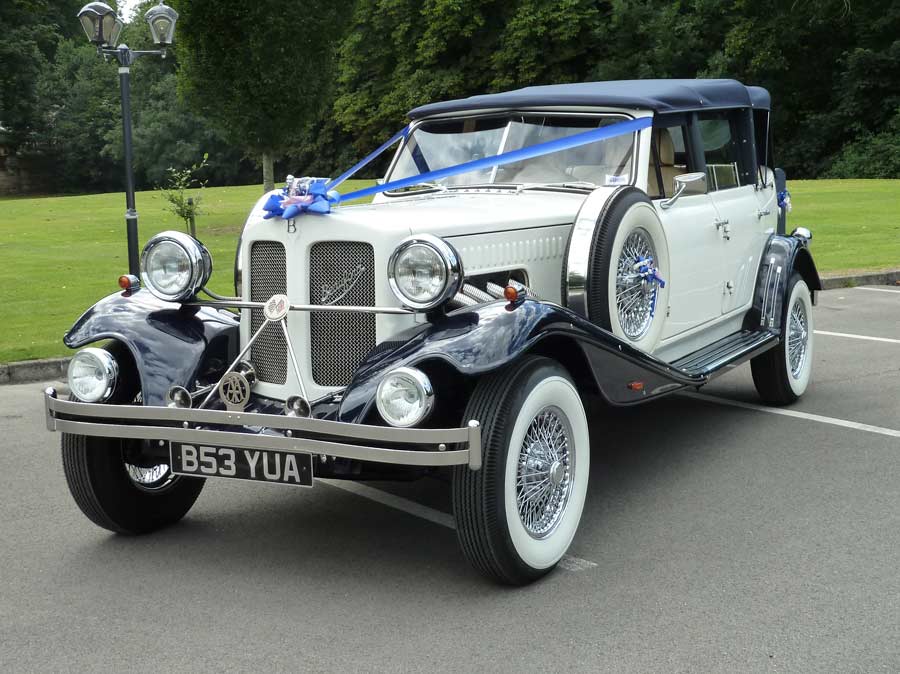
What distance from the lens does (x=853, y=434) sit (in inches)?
239

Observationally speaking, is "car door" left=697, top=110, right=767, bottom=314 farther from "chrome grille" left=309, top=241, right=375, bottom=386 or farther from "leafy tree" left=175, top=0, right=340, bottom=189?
"leafy tree" left=175, top=0, right=340, bottom=189

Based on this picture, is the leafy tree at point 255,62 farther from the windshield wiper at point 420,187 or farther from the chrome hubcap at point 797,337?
the chrome hubcap at point 797,337

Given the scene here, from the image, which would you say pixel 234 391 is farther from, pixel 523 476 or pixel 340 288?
pixel 523 476

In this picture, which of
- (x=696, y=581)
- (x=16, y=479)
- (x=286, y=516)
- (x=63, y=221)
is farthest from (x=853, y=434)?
(x=63, y=221)

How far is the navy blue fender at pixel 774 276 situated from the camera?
21.6 feet

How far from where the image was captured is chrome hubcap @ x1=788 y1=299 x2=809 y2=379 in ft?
22.6

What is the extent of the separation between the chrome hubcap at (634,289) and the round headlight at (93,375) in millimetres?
2345

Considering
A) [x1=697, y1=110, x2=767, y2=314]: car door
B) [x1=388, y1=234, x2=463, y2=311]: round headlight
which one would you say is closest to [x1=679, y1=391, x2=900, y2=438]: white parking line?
[x1=697, y1=110, x2=767, y2=314]: car door

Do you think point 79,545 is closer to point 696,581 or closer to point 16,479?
point 16,479

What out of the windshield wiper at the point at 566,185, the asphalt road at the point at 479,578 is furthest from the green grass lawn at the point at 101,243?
the windshield wiper at the point at 566,185

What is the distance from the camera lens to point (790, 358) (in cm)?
690

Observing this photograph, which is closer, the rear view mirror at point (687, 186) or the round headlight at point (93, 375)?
the round headlight at point (93, 375)

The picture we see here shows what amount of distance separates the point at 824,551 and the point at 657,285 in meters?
1.59

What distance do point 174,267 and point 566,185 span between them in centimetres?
217
